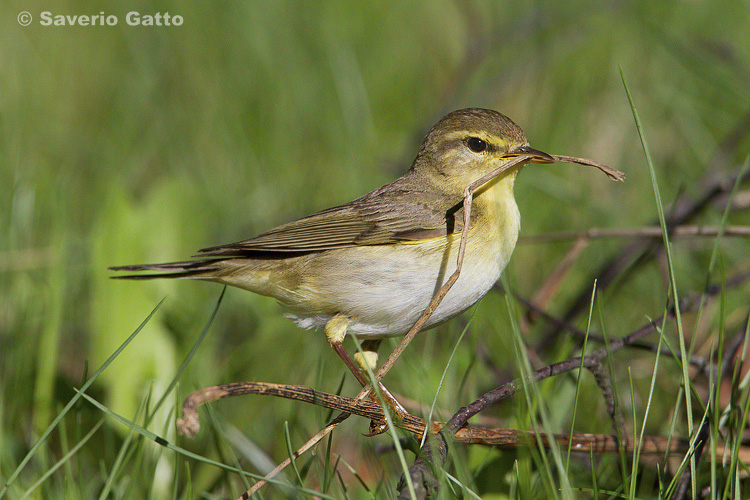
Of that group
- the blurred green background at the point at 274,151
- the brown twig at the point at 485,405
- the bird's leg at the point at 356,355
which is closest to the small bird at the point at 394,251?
the bird's leg at the point at 356,355

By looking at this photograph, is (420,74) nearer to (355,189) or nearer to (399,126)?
(399,126)

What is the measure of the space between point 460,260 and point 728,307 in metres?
2.56

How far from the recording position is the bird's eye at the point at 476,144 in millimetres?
3295

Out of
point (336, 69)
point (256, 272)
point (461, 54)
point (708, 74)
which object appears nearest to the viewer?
point (256, 272)

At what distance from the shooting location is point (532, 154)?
9.84 feet

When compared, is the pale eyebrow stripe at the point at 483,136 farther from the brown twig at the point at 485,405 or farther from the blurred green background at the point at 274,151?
the brown twig at the point at 485,405

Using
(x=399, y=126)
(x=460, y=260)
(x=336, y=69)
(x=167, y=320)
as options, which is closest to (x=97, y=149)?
(x=336, y=69)

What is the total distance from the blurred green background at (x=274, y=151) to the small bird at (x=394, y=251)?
399 mm

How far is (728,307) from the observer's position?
4113 millimetres

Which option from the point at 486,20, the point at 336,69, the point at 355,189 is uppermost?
the point at 486,20

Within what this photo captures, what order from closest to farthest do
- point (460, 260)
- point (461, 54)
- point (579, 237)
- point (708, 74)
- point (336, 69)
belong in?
point (460, 260), point (579, 237), point (708, 74), point (336, 69), point (461, 54)

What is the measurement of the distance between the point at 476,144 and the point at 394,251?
721 mm

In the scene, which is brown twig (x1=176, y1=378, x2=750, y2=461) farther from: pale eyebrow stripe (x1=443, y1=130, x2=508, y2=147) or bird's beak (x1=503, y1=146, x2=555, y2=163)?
pale eyebrow stripe (x1=443, y1=130, x2=508, y2=147)

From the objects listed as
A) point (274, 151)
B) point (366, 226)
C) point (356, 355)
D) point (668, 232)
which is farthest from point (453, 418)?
point (274, 151)
